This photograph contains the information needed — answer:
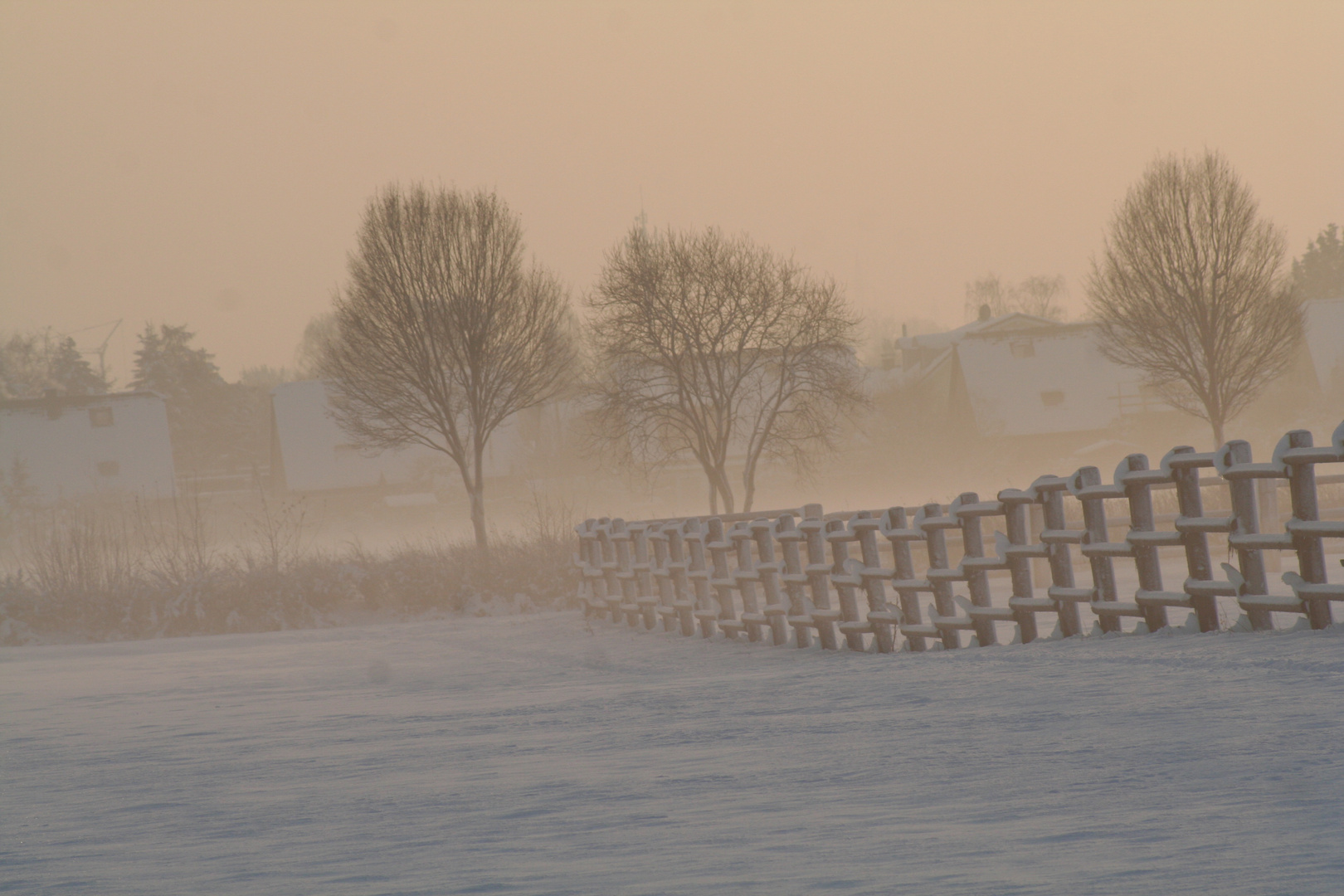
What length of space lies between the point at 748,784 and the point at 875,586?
6354 millimetres

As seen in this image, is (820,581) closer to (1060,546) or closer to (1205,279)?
(1060,546)

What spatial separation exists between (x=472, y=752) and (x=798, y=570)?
21.2ft

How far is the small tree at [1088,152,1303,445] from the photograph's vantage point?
120ft

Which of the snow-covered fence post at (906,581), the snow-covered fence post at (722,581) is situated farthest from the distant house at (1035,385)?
the snow-covered fence post at (906,581)

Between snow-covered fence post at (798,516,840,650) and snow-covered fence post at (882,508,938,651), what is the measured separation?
40.3 inches

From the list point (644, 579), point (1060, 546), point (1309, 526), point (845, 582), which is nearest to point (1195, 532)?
point (1309, 526)

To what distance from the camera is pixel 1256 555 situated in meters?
7.98

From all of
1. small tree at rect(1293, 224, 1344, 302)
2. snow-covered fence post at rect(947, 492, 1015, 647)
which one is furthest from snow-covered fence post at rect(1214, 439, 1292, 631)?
small tree at rect(1293, 224, 1344, 302)

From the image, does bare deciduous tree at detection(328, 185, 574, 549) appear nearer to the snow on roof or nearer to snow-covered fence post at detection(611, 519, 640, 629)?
snow-covered fence post at detection(611, 519, 640, 629)

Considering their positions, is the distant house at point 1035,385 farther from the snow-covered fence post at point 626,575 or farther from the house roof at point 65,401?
the snow-covered fence post at point 626,575

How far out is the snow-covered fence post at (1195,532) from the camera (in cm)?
821

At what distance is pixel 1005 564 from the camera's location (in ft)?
31.9

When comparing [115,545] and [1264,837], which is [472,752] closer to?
[1264,837]

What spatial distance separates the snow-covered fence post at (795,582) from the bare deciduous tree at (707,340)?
27.0 metres
